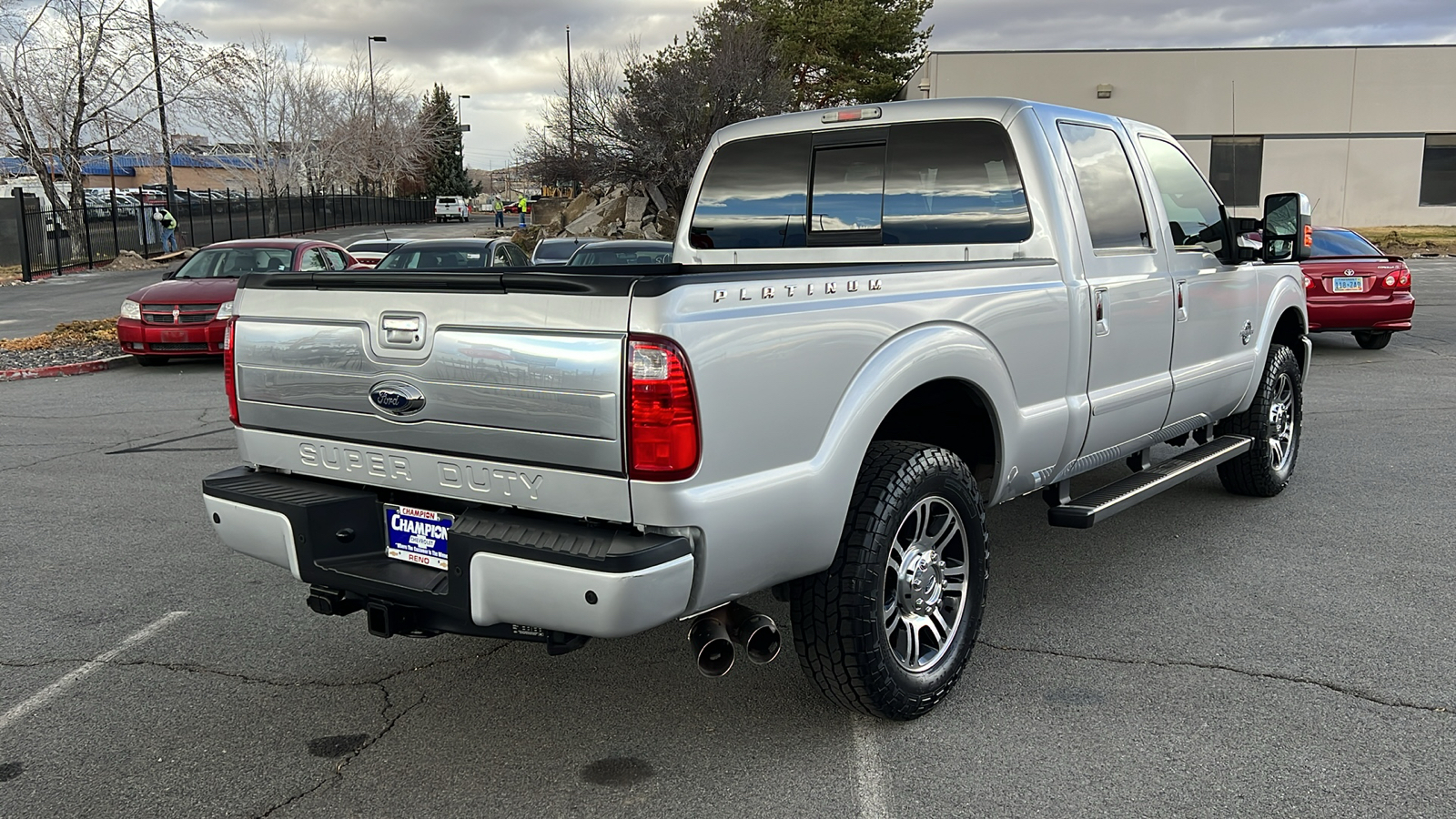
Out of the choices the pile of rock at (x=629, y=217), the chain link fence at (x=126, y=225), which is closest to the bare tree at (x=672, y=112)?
the pile of rock at (x=629, y=217)

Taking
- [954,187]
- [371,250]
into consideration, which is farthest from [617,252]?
[954,187]

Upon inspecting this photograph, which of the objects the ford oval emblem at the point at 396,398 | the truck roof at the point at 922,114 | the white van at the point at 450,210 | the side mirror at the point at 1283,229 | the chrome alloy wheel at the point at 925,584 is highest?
the white van at the point at 450,210

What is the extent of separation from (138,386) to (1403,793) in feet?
38.4

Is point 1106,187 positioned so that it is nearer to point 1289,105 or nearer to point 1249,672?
point 1249,672

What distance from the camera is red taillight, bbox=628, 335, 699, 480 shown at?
2871 millimetres

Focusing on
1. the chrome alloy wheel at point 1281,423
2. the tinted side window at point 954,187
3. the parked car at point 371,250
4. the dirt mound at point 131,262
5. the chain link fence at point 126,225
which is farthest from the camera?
the dirt mound at point 131,262

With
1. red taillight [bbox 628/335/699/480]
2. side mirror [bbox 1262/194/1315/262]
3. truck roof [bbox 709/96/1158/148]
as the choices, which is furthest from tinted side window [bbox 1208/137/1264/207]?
red taillight [bbox 628/335/699/480]

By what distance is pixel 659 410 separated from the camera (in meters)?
2.88

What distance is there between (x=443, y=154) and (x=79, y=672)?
306 ft

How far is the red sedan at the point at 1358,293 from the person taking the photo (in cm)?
1264

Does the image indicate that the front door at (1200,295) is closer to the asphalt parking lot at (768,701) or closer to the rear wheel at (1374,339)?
the asphalt parking lot at (768,701)

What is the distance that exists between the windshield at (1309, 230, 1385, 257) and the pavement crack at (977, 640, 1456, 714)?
10412mm

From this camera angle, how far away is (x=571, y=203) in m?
37.7

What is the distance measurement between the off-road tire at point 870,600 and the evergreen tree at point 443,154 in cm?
8110
